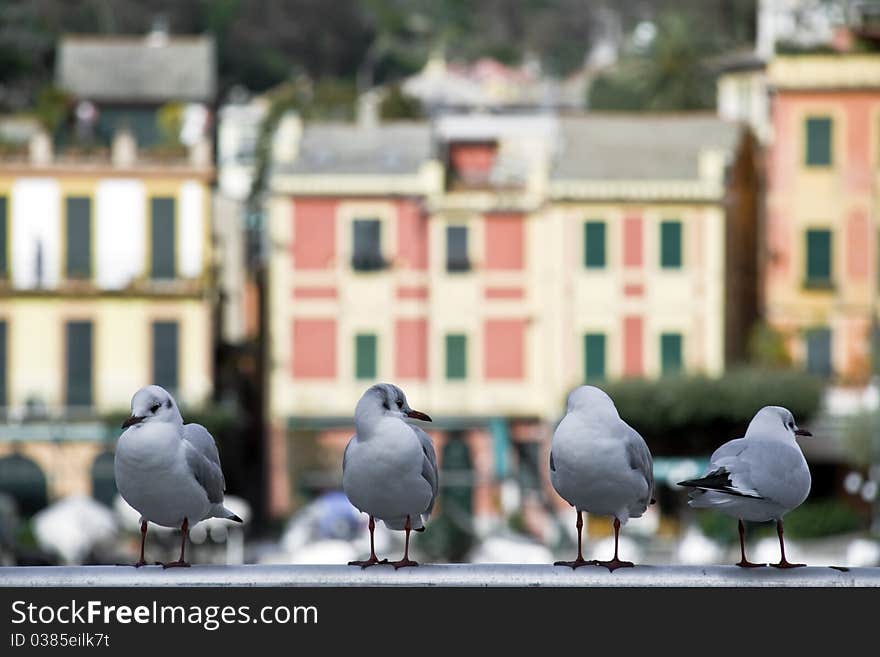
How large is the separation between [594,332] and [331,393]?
671cm

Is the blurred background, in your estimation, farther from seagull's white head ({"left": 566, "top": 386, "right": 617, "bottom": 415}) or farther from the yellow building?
seagull's white head ({"left": 566, "top": 386, "right": 617, "bottom": 415})

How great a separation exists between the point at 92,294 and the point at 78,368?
185 centimetres

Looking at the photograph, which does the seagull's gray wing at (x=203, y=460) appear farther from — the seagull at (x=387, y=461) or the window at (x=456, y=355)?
the window at (x=456, y=355)

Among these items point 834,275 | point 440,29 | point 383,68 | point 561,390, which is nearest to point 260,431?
point 561,390

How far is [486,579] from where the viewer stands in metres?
14.4

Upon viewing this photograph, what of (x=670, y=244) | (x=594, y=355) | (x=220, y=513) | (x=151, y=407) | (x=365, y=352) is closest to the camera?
(x=151, y=407)

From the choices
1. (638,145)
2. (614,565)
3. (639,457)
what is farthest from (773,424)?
(638,145)

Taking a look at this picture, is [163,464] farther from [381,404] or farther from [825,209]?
[825,209]

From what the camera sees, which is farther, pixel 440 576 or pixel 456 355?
pixel 456 355

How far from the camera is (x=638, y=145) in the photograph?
69312mm

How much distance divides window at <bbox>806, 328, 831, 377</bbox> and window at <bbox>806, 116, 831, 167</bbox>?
425 centimetres

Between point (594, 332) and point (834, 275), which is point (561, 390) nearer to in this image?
point (594, 332)

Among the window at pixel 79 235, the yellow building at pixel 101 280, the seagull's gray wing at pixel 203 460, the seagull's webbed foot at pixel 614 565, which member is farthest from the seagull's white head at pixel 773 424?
the window at pixel 79 235

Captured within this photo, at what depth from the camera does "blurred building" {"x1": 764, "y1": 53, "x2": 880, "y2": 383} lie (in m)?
69.3
